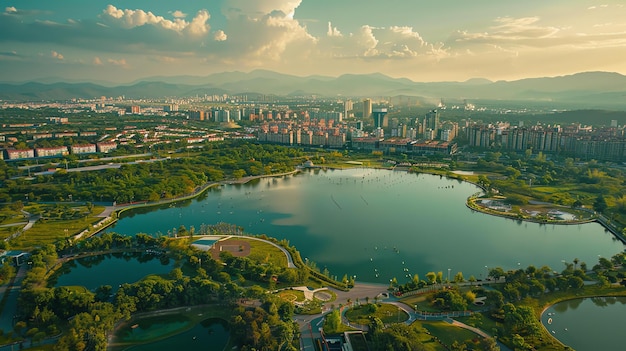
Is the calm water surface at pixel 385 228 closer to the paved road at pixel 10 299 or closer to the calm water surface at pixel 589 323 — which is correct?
the calm water surface at pixel 589 323

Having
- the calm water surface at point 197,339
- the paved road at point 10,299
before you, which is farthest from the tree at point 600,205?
the paved road at point 10,299

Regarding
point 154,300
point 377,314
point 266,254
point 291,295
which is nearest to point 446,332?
point 377,314

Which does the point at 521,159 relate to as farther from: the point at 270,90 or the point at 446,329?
the point at 270,90

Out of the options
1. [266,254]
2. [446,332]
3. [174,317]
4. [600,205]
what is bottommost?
→ [174,317]

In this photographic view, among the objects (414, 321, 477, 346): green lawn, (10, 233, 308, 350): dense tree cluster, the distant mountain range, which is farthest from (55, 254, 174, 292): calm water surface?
the distant mountain range

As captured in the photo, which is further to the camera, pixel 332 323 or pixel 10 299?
pixel 10 299

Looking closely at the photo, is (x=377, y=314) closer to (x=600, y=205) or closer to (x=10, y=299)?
(x=10, y=299)

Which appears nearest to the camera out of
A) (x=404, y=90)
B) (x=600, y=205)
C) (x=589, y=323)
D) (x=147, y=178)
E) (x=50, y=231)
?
(x=589, y=323)
